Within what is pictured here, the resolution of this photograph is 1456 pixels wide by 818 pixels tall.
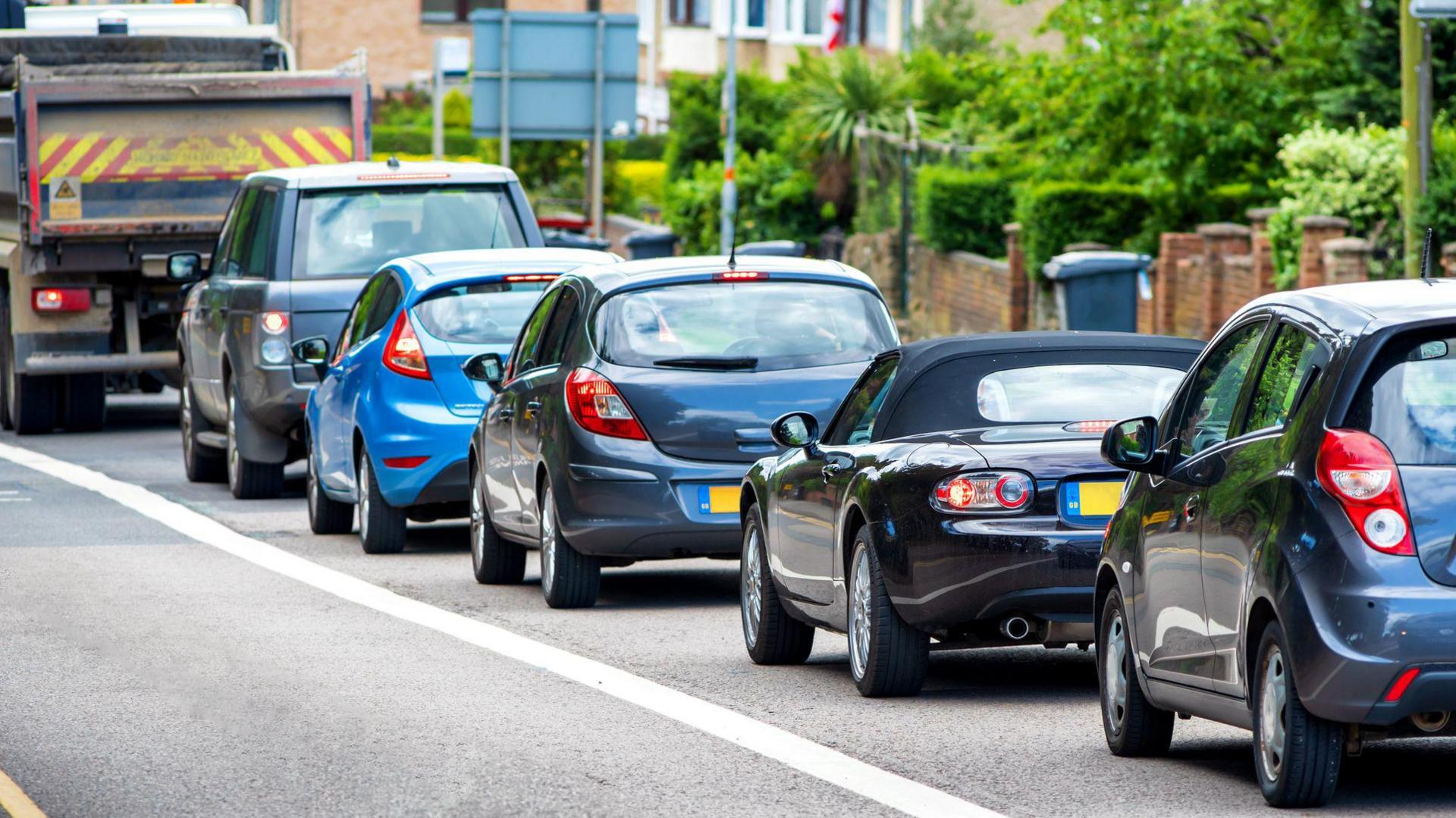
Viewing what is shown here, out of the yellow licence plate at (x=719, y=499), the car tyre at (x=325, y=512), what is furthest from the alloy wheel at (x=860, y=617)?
the car tyre at (x=325, y=512)

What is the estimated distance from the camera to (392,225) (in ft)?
60.3

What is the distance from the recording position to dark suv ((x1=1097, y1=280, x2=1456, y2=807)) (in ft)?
22.3

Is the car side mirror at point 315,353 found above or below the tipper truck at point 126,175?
below

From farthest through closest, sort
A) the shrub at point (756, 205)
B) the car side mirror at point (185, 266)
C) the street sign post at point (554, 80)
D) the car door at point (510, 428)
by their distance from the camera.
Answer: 1. the shrub at point (756, 205)
2. the street sign post at point (554, 80)
3. the car side mirror at point (185, 266)
4. the car door at point (510, 428)

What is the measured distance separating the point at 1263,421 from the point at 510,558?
7.03m

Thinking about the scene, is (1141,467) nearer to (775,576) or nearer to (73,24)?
(775,576)

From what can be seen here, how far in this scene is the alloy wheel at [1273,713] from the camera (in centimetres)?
713

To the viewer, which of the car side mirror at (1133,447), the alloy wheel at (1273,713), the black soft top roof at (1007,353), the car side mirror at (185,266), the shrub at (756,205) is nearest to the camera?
the alloy wheel at (1273,713)

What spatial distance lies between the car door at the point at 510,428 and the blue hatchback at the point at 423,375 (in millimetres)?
740

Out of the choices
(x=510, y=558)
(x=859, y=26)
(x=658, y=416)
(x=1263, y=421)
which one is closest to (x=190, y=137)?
(x=510, y=558)

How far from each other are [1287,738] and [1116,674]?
1.54 m

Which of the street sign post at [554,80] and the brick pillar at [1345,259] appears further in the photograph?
the street sign post at [554,80]

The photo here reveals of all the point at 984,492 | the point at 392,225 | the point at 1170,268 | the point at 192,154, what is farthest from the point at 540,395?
the point at 1170,268

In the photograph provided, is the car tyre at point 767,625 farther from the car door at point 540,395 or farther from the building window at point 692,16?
the building window at point 692,16
